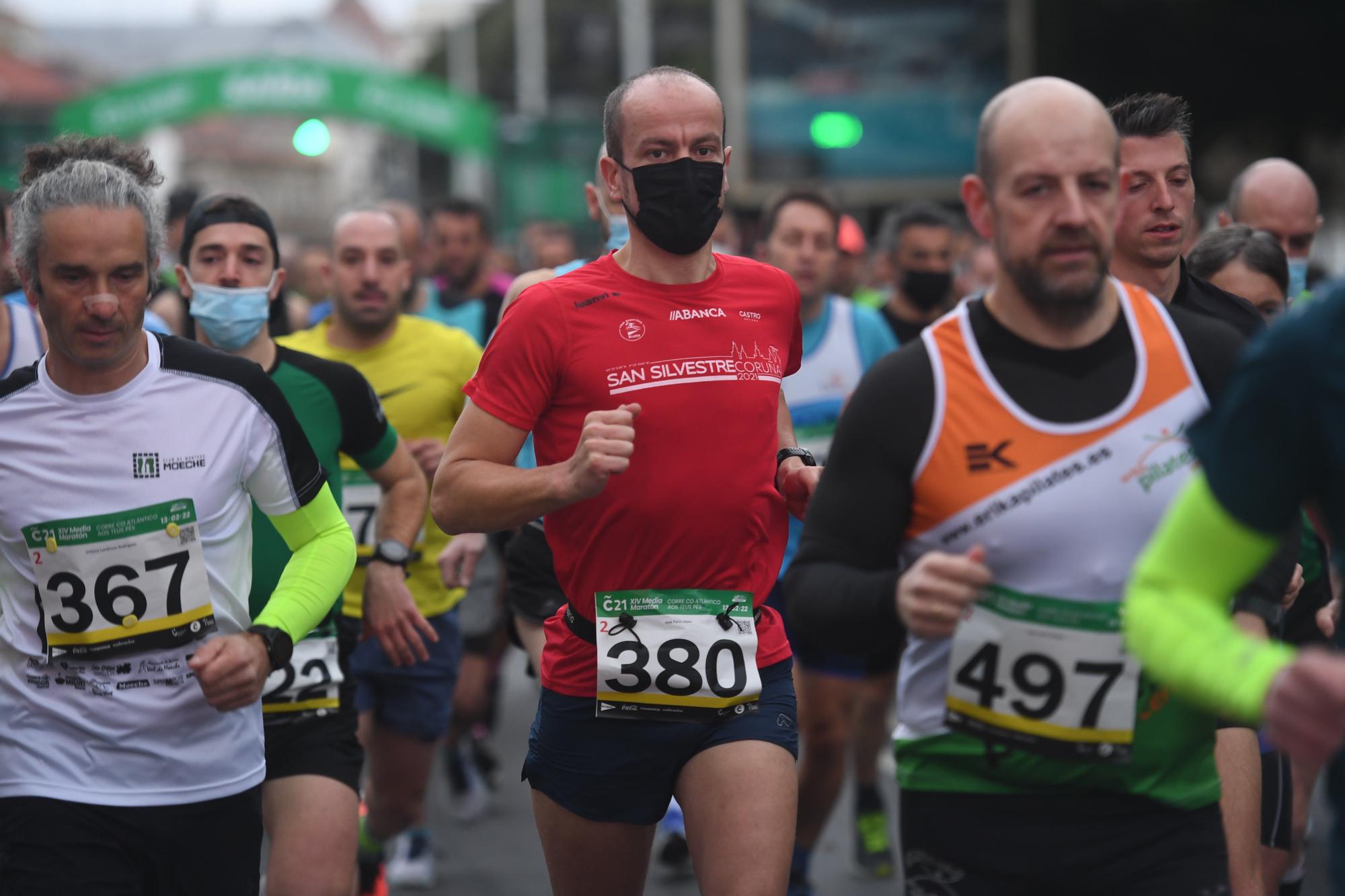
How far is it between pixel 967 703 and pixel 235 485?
1.79 m

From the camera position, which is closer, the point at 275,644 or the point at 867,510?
the point at 867,510

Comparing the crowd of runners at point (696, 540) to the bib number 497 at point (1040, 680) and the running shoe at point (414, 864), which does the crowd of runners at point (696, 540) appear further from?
the running shoe at point (414, 864)

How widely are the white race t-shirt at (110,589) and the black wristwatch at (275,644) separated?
5.0 inches

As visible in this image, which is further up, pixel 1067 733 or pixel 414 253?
pixel 414 253

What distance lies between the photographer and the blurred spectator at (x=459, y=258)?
9.94 m

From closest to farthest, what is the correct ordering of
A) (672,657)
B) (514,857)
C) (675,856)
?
(672,657) < (675,856) < (514,857)

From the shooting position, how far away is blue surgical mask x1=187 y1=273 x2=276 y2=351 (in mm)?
5242

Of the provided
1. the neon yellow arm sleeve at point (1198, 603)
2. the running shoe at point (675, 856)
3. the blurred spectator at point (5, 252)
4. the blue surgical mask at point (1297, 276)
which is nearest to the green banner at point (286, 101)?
the blurred spectator at point (5, 252)

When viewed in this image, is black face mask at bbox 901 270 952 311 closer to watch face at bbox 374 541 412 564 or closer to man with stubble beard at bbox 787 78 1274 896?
watch face at bbox 374 541 412 564

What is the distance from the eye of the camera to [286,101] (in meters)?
22.4

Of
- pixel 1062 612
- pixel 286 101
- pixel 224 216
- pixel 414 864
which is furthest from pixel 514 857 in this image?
pixel 286 101

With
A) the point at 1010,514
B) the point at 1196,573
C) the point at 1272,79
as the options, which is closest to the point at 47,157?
the point at 1010,514

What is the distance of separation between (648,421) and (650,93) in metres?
0.81

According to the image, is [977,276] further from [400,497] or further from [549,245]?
[400,497]
